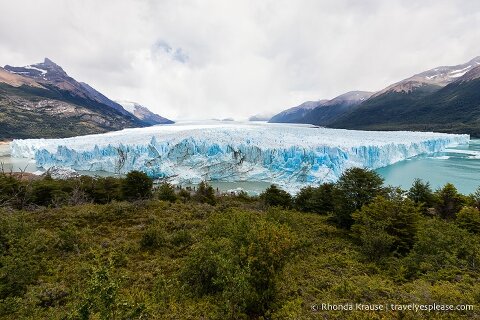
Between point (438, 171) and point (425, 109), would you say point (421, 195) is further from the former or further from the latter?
point (425, 109)

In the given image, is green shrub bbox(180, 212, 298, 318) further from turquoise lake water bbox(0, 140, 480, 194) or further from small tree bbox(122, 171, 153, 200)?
turquoise lake water bbox(0, 140, 480, 194)

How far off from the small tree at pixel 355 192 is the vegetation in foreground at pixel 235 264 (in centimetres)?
6

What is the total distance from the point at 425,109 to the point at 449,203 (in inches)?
4667

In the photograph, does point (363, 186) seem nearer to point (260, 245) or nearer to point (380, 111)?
point (260, 245)

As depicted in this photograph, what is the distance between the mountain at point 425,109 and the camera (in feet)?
305

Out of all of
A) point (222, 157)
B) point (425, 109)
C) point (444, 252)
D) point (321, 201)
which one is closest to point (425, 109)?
point (425, 109)

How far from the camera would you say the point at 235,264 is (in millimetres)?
6109

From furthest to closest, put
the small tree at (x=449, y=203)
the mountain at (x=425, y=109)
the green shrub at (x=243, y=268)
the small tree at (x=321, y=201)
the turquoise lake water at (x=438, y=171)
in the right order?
the mountain at (x=425, y=109) < the turquoise lake water at (x=438, y=171) < the small tree at (x=321, y=201) < the small tree at (x=449, y=203) < the green shrub at (x=243, y=268)

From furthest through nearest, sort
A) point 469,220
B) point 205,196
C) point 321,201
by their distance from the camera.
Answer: point 205,196
point 321,201
point 469,220

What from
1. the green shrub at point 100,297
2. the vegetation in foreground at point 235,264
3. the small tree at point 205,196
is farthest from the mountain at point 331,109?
the green shrub at point 100,297

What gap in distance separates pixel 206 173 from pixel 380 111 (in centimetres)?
12054

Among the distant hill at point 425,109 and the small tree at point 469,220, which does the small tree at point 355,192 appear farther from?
the distant hill at point 425,109

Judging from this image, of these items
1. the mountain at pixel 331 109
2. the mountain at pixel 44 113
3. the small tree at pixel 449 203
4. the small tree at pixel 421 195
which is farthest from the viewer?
the mountain at pixel 331 109

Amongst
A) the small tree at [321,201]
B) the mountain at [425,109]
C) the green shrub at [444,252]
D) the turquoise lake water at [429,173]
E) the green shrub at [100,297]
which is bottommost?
the turquoise lake water at [429,173]
